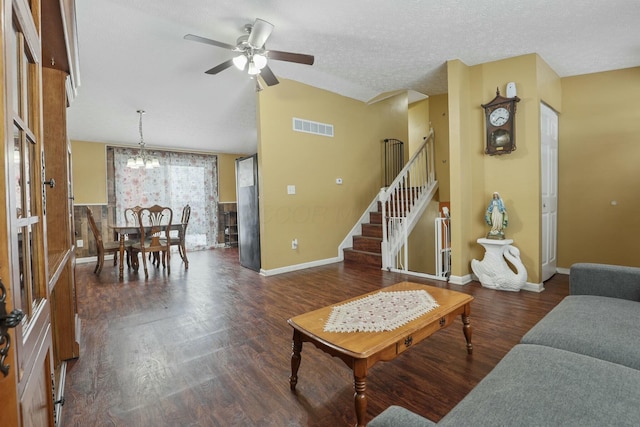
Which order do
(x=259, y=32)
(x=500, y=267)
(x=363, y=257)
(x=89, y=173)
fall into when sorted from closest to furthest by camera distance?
(x=259, y=32), (x=500, y=267), (x=363, y=257), (x=89, y=173)

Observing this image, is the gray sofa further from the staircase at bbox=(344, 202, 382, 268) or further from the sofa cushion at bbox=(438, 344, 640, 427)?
the staircase at bbox=(344, 202, 382, 268)

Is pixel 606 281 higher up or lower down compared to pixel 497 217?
lower down

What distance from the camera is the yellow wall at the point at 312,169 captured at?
4312mm

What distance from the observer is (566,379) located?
3.14 ft

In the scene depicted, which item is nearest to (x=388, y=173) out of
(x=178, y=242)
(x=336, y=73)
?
(x=336, y=73)

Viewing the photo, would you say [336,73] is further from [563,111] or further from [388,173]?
[563,111]

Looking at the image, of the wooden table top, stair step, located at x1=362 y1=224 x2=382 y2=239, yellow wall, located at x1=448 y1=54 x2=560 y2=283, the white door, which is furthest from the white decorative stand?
the wooden table top

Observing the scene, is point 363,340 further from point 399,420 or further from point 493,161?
point 493,161

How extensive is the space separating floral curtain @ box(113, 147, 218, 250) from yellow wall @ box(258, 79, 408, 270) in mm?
4180

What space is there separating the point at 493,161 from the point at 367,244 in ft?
7.16

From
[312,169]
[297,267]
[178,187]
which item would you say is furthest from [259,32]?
[178,187]

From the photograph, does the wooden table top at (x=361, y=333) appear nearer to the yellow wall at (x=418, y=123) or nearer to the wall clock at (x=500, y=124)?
the wall clock at (x=500, y=124)

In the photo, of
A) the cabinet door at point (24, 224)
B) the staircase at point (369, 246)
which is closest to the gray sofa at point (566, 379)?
the cabinet door at point (24, 224)

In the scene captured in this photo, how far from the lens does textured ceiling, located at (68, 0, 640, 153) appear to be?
2.69 meters
